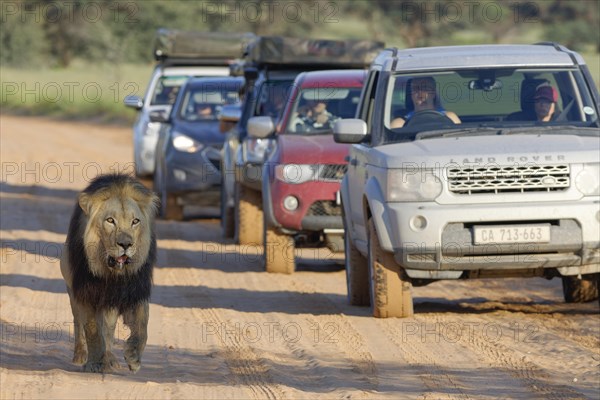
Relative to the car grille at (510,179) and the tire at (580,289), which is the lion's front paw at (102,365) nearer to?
the car grille at (510,179)

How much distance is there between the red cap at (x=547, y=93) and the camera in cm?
954

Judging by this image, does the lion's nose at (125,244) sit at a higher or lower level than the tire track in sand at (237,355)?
higher

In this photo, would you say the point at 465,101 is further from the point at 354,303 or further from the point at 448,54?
the point at 354,303

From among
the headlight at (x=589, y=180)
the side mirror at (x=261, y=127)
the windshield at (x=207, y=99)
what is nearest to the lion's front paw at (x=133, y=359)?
the headlight at (x=589, y=180)

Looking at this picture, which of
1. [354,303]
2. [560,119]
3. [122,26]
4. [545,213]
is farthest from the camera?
[122,26]

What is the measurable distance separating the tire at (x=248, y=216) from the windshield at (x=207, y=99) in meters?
3.92

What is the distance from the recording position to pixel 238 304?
407 inches

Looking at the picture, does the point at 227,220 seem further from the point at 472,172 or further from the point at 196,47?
the point at 196,47

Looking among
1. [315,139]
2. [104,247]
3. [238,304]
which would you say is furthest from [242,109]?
[104,247]

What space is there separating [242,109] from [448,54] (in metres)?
5.19

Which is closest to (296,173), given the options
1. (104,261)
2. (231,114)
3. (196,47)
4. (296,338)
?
(296,338)

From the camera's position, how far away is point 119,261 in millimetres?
7188

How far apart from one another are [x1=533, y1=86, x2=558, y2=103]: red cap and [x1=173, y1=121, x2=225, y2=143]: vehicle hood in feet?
25.3

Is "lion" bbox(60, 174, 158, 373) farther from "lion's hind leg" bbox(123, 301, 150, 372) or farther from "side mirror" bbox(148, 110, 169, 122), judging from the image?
"side mirror" bbox(148, 110, 169, 122)
